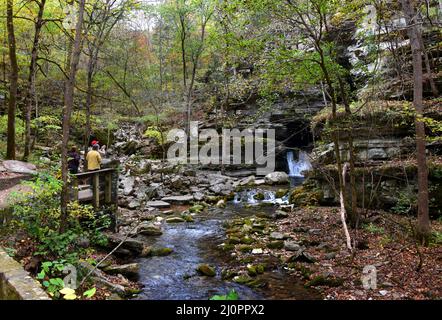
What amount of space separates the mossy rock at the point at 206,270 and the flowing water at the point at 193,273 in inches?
5.6

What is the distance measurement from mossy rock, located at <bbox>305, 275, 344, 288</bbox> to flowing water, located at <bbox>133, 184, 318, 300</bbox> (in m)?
0.22

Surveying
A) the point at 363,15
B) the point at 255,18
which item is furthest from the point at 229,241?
the point at 363,15

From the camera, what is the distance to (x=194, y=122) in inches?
1000

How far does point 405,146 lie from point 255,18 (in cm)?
675

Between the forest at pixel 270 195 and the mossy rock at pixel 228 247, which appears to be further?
the mossy rock at pixel 228 247

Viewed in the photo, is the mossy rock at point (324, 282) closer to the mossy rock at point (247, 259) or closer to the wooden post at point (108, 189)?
the mossy rock at point (247, 259)

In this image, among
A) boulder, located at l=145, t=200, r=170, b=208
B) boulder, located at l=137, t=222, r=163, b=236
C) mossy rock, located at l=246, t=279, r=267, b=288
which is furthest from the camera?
boulder, located at l=145, t=200, r=170, b=208

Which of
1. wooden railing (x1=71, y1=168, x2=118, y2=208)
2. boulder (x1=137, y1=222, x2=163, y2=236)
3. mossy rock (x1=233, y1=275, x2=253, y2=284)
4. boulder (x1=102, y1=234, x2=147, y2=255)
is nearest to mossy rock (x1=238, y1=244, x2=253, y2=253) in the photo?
mossy rock (x1=233, y1=275, x2=253, y2=284)

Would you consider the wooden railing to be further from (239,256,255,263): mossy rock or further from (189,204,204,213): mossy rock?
(239,256,255,263): mossy rock

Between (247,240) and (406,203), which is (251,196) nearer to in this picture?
(247,240)
